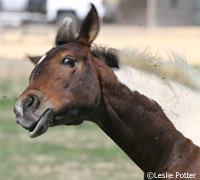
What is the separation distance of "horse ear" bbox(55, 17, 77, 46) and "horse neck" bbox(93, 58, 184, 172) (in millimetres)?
367

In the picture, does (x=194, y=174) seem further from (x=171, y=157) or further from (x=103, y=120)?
(x=103, y=120)

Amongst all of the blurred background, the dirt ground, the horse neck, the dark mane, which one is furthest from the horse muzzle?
the dirt ground

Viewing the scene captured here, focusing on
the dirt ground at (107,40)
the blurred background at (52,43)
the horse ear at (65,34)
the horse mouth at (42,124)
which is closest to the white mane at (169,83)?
the blurred background at (52,43)

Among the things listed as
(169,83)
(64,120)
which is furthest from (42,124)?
(169,83)

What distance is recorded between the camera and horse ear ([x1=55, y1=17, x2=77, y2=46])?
454cm

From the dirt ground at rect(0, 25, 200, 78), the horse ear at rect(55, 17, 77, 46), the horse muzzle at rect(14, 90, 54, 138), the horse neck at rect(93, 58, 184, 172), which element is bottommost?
the dirt ground at rect(0, 25, 200, 78)

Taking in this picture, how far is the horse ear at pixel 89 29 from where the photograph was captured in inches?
173

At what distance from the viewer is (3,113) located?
1383 centimetres

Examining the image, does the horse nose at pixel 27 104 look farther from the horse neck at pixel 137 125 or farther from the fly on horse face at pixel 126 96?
the horse neck at pixel 137 125

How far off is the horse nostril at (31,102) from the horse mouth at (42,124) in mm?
77

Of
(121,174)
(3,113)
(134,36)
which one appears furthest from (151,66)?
(134,36)

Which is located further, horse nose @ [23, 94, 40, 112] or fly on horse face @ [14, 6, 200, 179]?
fly on horse face @ [14, 6, 200, 179]

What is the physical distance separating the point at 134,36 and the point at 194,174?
74.6ft

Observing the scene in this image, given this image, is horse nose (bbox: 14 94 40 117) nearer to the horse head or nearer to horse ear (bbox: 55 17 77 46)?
the horse head
